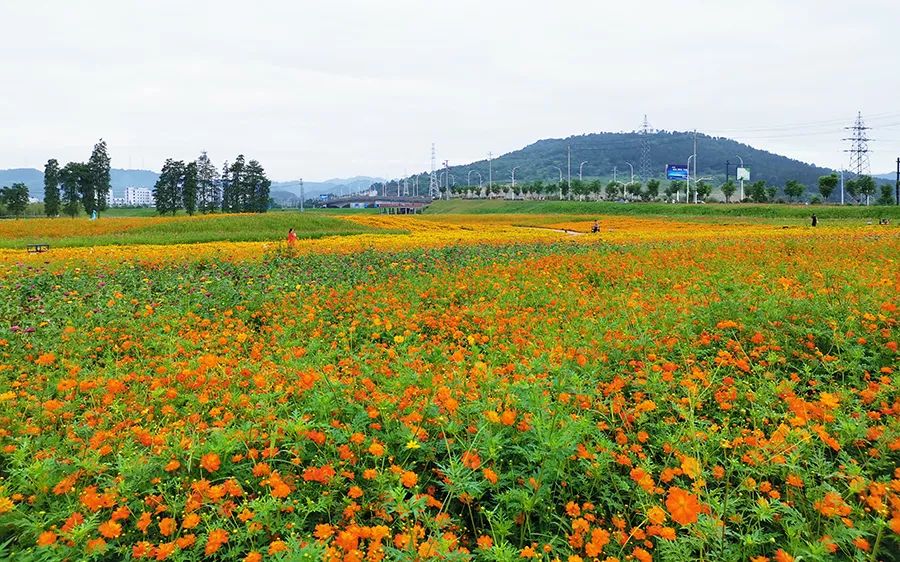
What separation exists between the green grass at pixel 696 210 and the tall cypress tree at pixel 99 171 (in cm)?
4461

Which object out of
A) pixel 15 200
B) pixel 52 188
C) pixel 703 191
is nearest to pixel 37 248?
pixel 52 188

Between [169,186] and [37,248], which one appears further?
[169,186]

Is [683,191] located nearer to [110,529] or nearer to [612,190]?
[612,190]

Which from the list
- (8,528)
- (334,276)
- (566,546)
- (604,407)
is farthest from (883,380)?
(334,276)

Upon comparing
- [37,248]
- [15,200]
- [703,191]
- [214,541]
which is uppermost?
[703,191]

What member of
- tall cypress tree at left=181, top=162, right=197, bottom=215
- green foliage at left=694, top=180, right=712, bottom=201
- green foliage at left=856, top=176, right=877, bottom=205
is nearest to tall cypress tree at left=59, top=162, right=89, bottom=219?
tall cypress tree at left=181, top=162, right=197, bottom=215

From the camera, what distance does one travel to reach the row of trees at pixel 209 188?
6000 centimetres

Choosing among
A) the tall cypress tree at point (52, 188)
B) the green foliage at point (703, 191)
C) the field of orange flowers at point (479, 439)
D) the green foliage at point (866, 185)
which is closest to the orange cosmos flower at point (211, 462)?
the field of orange flowers at point (479, 439)

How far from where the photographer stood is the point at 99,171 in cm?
5753

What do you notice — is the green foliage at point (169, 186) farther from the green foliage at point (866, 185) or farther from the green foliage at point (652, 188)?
the green foliage at point (866, 185)

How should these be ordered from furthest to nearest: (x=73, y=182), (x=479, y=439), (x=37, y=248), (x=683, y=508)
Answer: (x=73, y=182), (x=37, y=248), (x=479, y=439), (x=683, y=508)

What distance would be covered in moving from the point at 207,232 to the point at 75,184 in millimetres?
38639

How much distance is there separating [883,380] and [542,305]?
4.49 m

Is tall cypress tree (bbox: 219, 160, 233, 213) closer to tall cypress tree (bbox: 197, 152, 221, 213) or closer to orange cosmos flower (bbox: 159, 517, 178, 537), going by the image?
tall cypress tree (bbox: 197, 152, 221, 213)
